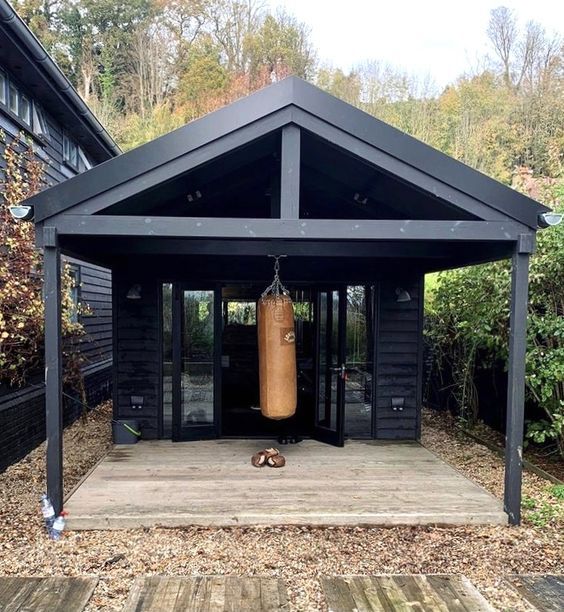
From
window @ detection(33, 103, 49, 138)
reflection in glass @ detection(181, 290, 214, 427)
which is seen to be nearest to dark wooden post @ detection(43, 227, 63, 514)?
reflection in glass @ detection(181, 290, 214, 427)

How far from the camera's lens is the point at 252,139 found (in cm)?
364

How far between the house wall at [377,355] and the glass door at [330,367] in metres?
0.68

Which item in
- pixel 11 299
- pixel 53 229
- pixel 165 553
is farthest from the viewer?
pixel 11 299

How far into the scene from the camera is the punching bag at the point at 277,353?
4.71 meters

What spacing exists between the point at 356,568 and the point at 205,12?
23274 mm

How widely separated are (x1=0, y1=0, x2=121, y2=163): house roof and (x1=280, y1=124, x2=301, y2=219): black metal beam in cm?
330

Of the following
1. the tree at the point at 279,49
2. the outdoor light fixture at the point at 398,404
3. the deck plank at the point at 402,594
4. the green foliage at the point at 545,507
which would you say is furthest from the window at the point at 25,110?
the tree at the point at 279,49

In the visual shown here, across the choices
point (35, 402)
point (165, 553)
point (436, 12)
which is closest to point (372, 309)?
point (165, 553)

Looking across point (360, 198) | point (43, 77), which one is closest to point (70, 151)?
point (43, 77)

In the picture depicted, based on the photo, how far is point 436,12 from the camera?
2480 centimetres

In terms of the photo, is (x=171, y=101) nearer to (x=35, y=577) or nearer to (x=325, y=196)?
(x=325, y=196)

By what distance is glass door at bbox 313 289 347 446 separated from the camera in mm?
5562

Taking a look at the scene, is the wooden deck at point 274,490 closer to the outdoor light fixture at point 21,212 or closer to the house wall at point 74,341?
the house wall at point 74,341

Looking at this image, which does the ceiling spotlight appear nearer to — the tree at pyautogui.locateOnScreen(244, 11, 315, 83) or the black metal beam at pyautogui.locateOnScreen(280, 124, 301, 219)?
the black metal beam at pyautogui.locateOnScreen(280, 124, 301, 219)
